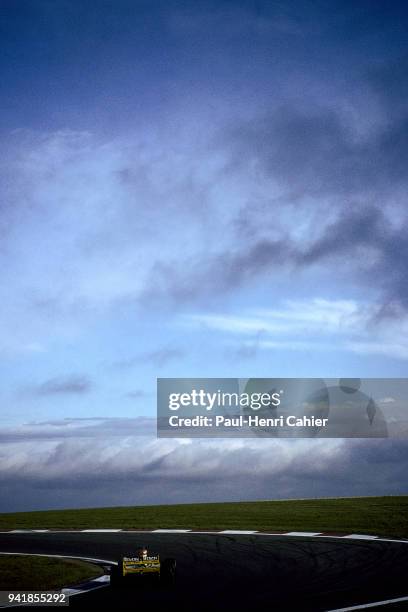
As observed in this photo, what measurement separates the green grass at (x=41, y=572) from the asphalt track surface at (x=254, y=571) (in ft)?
6.27

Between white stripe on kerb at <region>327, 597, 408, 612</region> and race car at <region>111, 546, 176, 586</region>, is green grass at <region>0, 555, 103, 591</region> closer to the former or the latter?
race car at <region>111, 546, 176, 586</region>

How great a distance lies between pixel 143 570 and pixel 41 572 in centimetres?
516

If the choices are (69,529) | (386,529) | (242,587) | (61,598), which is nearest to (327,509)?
(386,529)

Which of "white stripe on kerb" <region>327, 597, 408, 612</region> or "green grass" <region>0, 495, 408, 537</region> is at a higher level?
"green grass" <region>0, 495, 408, 537</region>

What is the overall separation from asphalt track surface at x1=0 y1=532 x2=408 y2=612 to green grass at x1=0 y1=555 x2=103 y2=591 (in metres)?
1.91

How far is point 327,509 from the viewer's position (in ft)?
155

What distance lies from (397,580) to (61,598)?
358 inches

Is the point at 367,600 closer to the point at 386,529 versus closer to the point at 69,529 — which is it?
the point at 386,529

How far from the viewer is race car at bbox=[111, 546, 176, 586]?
17891mm

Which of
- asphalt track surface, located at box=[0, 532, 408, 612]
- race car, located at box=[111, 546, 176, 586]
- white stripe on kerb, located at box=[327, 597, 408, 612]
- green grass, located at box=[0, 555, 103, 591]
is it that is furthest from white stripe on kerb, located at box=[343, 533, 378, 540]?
white stripe on kerb, located at box=[327, 597, 408, 612]

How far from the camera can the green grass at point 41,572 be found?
18619 mm

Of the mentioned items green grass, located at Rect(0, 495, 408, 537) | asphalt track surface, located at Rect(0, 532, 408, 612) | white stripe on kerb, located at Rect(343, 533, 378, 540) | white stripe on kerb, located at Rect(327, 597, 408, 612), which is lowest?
white stripe on kerb, located at Rect(327, 597, 408, 612)

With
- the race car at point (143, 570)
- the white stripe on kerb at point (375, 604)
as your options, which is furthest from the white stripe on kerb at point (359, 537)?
the white stripe on kerb at point (375, 604)

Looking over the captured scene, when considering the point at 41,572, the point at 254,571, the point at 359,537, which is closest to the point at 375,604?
the point at 254,571
